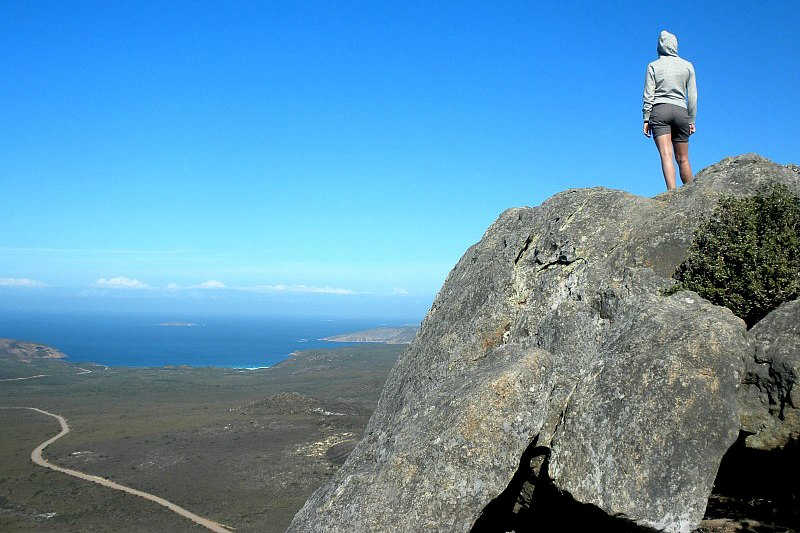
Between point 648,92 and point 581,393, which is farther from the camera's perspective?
point 648,92

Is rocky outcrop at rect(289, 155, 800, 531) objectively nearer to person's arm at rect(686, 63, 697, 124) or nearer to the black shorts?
the black shorts

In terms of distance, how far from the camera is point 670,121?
1809 centimetres

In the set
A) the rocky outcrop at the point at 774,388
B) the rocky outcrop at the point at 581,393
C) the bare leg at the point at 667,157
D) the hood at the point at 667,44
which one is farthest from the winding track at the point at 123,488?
the hood at the point at 667,44

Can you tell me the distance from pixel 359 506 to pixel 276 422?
73502mm

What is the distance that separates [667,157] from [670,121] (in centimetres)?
109

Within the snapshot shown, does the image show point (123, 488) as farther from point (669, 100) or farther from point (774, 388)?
point (774, 388)

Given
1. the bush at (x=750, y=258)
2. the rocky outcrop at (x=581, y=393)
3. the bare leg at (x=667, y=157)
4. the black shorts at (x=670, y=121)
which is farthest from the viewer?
the bare leg at (x=667, y=157)

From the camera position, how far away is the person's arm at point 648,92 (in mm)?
18031

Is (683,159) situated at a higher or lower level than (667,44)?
lower

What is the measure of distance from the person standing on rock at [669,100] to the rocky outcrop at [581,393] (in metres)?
1.58

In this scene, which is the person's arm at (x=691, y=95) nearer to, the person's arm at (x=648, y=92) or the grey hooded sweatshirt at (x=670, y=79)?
the grey hooded sweatshirt at (x=670, y=79)

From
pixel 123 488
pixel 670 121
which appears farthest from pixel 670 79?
pixel 123 488

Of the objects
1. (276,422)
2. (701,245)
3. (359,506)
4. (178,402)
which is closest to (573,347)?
(701,245)

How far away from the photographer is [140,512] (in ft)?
159
